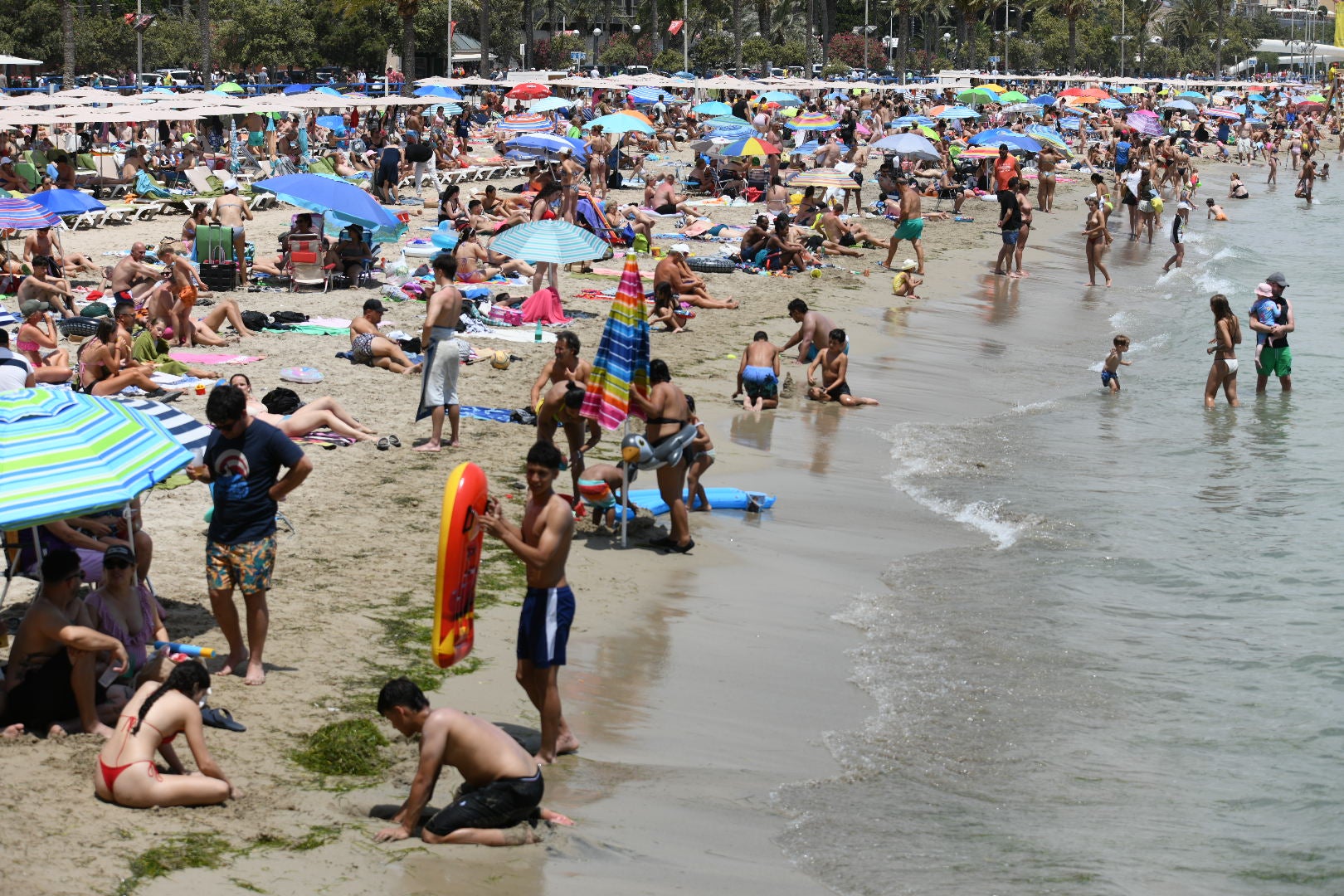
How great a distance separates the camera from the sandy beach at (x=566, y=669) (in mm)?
5340

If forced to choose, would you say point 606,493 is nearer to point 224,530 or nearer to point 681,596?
point 681,596

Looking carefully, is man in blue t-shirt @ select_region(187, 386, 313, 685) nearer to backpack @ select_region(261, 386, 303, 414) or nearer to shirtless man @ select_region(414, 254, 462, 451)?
shirtless man @ select_region(414, 254, 462, 451)

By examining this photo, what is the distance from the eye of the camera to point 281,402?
11.4 metres

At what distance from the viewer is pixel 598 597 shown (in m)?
8.57

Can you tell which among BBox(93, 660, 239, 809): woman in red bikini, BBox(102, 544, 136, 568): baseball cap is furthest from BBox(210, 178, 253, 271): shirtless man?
BBox(93, 660, 239, 809): woman in red bikini

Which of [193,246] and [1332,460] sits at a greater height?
[193,246]

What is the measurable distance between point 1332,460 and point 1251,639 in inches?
216

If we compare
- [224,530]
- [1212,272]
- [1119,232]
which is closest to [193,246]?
[224,530]

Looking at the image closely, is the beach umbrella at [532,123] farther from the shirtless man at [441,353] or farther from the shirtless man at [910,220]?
the shirtless man at [441,353]

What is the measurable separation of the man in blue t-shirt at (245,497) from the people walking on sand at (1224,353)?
1045cm

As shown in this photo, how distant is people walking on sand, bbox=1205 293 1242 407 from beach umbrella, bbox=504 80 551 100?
106 ft

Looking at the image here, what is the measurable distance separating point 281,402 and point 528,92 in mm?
35069

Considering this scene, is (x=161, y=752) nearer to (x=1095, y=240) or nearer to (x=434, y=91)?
(x=1095, y=240)

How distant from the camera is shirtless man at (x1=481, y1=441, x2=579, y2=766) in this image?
6.04 meters
